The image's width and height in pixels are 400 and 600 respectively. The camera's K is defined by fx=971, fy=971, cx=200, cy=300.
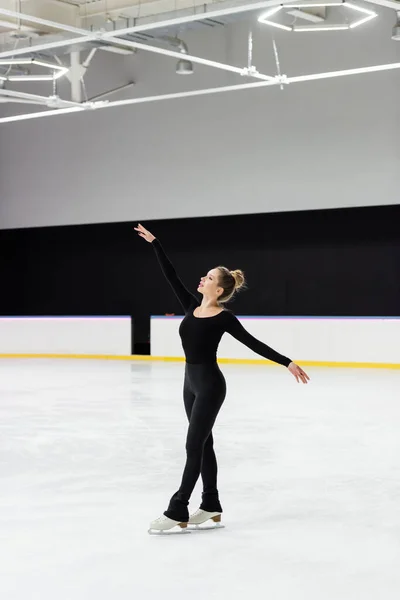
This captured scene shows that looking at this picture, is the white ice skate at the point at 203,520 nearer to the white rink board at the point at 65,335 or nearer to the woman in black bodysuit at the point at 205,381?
the woman in black bodysuit at the point at 205,381

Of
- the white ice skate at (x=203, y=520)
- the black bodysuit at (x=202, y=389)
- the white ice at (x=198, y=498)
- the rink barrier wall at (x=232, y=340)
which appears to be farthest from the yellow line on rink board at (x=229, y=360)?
the black bodysuit at (x=202, y=389)

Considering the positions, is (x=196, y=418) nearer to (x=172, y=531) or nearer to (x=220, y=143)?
(x=172, y=531)

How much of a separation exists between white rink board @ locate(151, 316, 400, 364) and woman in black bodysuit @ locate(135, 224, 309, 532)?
14.1 meters

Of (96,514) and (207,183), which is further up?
(207,183)

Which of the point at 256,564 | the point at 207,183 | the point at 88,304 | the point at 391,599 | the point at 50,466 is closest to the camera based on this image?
the point at 391,599

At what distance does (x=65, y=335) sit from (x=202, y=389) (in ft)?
59.0

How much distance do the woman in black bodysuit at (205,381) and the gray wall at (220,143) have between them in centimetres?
1463

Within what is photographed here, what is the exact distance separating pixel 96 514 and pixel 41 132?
20.1m

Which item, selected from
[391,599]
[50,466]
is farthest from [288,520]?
[50,466]

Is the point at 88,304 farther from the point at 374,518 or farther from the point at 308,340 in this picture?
the point at 374,518

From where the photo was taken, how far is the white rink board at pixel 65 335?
22.6 m

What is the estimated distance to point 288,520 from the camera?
588 centimetres

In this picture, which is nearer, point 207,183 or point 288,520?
point 288,520

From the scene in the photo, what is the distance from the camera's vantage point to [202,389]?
17.9 ft
